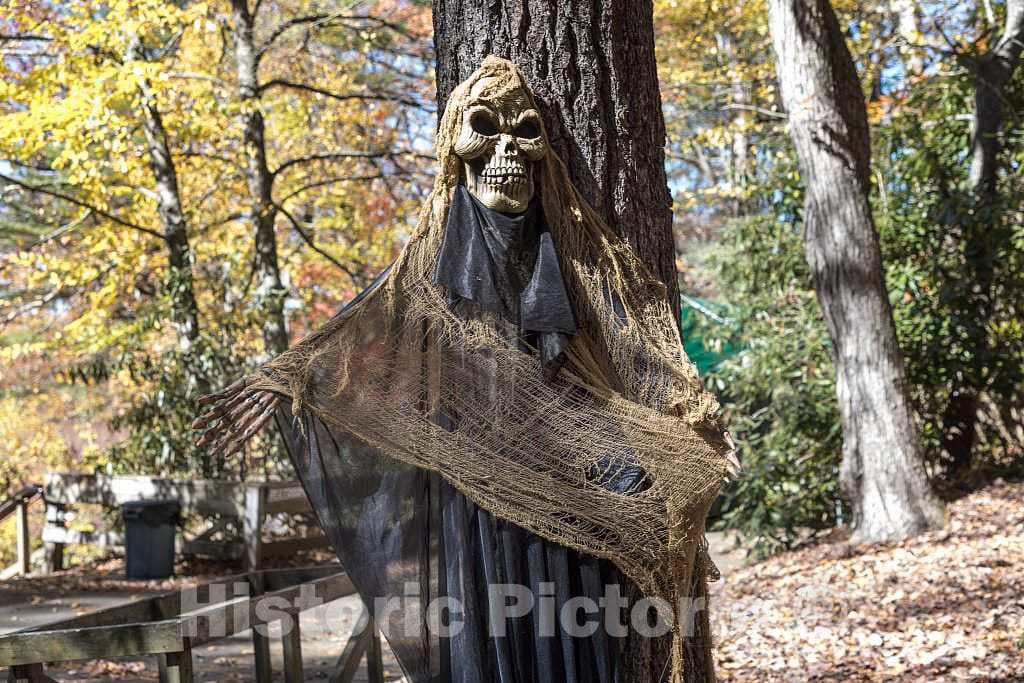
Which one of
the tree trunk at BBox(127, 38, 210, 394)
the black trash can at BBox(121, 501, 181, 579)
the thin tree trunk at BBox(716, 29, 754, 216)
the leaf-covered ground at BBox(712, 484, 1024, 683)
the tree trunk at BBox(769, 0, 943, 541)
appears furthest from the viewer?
the thin tree trunk at BBox(716, 29, 754, 216)

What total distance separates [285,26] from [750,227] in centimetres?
578

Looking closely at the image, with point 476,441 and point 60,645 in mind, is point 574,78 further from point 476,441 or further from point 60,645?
point 60,645

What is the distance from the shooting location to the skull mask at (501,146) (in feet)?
9.66

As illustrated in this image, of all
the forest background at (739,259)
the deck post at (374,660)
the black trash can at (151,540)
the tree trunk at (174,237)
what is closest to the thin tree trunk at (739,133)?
the forest background at (739,259)

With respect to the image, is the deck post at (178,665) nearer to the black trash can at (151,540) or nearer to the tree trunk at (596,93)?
the tree trunk at (596,93)

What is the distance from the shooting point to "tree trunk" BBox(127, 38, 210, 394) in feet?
36.1

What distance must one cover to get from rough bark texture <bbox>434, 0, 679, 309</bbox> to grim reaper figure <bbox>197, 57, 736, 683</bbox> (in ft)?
0.35

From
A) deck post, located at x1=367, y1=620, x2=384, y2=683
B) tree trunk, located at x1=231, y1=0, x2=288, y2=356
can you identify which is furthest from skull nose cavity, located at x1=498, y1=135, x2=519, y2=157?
tree trunk, located at x1=231, y1=0, x2=288, y2=356

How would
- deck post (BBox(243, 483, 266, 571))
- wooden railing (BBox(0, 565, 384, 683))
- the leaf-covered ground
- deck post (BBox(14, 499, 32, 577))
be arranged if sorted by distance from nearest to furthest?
wooden railing (BBox(0, 565, 384, 683)) < the leaf-covered ground < deck post (BBox(243, 483, 266, 571)) < deck post (BBox(14, 499, 32, 577))

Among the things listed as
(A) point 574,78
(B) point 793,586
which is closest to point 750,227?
(B) point 793,586

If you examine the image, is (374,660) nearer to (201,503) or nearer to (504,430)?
(504,430)

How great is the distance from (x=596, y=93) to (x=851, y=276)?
18.8ft

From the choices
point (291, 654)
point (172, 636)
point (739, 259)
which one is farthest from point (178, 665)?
point (739, 259)

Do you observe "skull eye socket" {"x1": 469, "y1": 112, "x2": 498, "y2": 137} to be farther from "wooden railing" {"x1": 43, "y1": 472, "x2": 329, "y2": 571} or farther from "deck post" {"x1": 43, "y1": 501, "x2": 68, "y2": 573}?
"deck post" {"x1": 43, "y1": 501, "x2": 68, "y2": 573}
